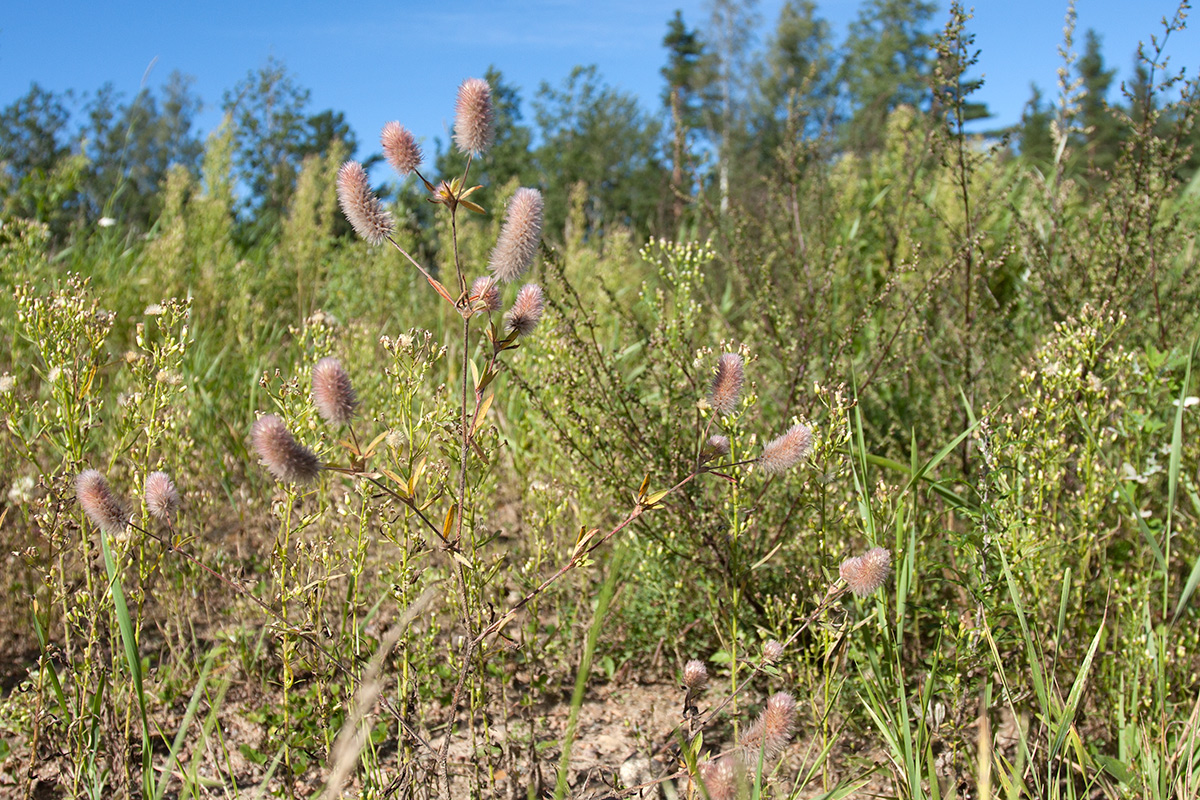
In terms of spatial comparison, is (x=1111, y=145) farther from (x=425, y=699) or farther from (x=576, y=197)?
(x=425, y=699)

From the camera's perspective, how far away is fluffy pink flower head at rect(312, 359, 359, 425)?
1.14m

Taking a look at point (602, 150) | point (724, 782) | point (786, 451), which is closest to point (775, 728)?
point (724, 782)

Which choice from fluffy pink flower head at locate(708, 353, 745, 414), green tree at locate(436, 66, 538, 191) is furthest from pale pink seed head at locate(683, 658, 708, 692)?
green tree at locate(436, 66, 538, 191)

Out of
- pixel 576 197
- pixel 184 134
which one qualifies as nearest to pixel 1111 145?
pixel 576 197

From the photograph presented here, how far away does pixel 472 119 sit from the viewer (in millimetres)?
1295

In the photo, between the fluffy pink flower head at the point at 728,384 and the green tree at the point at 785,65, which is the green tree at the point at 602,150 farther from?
the fluffy pink flower head at the point at 728,384

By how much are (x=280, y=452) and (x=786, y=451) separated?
765mm

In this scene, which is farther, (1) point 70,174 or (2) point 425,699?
(1) point 70,174

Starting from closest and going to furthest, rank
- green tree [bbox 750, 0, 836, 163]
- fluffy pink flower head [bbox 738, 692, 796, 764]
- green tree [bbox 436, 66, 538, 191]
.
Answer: fluffy pink flower head [bbox 738, 692, 796, 764], green tree [bbox 436, 66, 538, 191], green tree [bbox 750, 0, 836, 163]

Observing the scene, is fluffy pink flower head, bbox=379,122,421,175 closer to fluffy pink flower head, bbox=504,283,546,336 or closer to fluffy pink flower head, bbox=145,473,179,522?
fluffy pink flower head, bbox=504,283,546,336

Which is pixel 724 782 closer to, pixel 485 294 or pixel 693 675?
pixel 693 675

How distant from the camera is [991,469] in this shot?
177 centimetres

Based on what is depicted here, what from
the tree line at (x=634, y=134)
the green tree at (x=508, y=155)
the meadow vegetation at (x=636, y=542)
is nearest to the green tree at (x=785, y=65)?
the tree line at (x=634, y=134)

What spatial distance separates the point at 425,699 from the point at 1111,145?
44.0 meters
